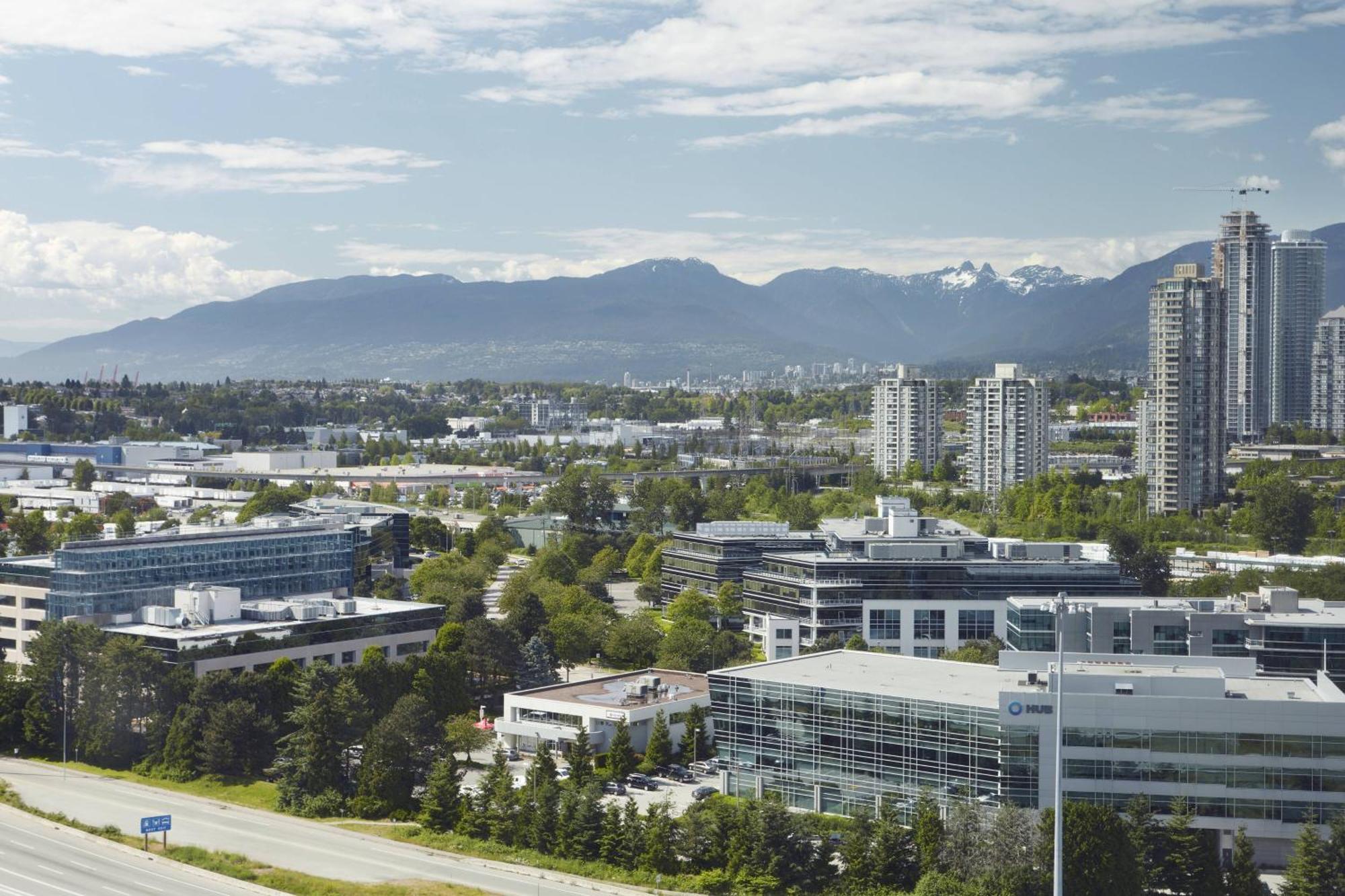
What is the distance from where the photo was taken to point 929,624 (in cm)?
3372

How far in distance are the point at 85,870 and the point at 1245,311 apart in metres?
94.4

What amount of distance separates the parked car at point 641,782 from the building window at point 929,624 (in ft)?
35.7

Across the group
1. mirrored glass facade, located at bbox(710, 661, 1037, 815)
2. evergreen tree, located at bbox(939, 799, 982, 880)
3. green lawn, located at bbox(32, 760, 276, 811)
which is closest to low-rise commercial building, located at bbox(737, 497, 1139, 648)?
mirrored glass facade, located at bbox(710, 661, 1037, 815)

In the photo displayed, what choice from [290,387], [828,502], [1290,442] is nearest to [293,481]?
[828,502]

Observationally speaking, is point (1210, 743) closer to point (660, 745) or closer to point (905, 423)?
point (660, 745)

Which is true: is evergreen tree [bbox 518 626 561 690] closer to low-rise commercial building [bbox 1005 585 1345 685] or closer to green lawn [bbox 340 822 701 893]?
green lawn [bbox 340 822 701 893]

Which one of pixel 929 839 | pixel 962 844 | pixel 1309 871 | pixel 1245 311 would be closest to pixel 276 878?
pixel 929 839

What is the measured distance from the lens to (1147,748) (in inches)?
787

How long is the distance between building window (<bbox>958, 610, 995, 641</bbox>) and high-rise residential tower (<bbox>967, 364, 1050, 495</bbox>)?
124ft

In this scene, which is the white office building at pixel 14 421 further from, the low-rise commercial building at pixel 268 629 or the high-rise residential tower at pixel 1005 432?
the low-rise commercial building at pixel 268 629

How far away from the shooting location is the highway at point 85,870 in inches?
758

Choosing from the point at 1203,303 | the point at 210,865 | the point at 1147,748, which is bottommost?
the point at 210,865

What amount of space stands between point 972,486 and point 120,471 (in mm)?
44606

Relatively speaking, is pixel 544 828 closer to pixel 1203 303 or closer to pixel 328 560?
pixel 328 560
